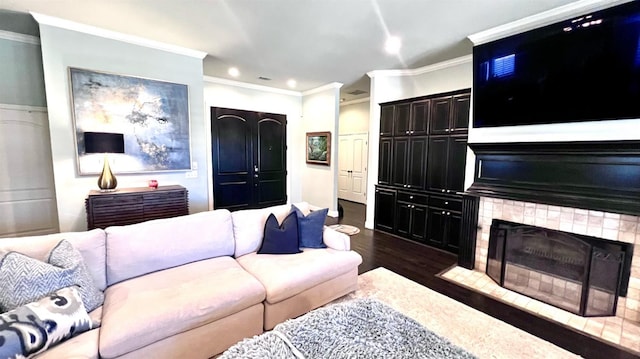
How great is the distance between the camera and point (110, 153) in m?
3.28

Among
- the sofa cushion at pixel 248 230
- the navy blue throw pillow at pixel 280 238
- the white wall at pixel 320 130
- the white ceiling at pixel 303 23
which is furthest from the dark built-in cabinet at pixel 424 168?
the sofa cushion at pixel 248 230

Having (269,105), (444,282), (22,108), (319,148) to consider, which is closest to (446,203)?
(444,282)

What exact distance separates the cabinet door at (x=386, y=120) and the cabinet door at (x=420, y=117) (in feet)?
1.31

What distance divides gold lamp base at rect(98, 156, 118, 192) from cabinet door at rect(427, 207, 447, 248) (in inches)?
169

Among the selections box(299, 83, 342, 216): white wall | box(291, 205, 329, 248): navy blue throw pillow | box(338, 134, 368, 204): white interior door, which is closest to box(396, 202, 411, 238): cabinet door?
box(299, 83, 342, 216): white wall

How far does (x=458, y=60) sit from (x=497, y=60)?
1.14 meters

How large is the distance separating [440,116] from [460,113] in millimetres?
283

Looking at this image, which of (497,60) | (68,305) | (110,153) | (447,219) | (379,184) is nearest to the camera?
(68,305)

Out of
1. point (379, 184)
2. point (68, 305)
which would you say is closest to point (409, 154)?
point (379, 184)

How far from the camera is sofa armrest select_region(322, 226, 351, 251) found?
8.82ft

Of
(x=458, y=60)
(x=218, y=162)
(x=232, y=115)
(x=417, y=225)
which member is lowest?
(x=417, y=225)

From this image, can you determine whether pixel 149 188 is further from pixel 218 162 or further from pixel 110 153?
pixel 218 162

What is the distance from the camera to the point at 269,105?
5984 mm

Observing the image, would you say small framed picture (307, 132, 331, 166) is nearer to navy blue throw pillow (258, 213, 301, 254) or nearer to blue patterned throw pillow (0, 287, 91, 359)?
navy blue throw pillow (258, 213, 301, 254)
